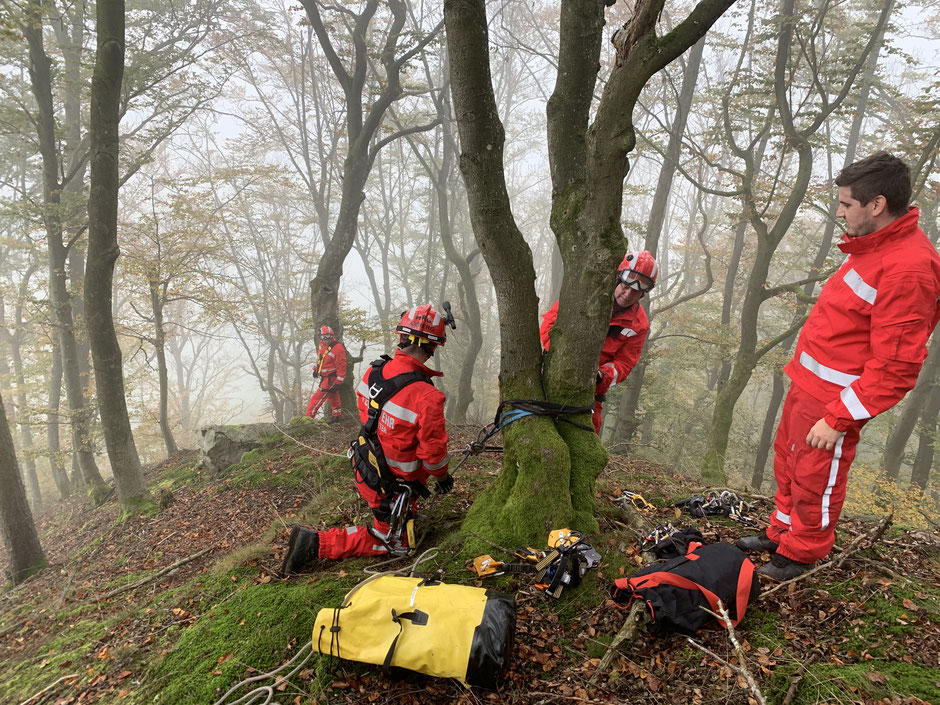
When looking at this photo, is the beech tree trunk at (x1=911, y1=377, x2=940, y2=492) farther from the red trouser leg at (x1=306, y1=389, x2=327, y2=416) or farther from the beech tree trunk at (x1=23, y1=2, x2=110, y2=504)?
the beech tree trunk at (x1=23, y1=2, x2=110, y2=504)

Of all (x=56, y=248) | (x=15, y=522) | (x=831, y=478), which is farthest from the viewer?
(x=56, y=248)

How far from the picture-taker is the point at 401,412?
363 centimetres

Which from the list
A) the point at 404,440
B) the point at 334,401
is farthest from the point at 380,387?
the point at 334,401

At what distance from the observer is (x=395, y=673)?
7.71 ft

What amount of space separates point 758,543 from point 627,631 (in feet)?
4.93

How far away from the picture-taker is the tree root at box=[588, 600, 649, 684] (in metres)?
2.39

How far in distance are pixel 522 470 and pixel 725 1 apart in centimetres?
360

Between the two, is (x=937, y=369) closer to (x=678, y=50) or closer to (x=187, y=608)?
(x=678, y=50)

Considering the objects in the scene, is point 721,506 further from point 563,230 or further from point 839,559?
point 563,230

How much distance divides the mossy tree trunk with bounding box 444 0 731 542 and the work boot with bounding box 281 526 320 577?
1.37 m

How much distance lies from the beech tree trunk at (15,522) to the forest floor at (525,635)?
1528 millimetres

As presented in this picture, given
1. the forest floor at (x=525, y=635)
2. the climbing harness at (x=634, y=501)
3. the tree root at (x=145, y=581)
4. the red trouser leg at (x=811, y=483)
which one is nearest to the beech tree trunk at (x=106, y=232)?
the forest floor at (x=525, y=635)

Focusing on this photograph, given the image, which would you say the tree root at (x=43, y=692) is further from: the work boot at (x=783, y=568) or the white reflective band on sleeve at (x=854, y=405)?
the white reflective band on sleeve at (x=854, y=405)

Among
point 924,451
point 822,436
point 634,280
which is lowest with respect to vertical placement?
point 924,451
